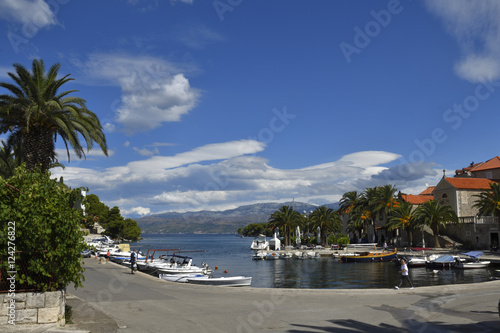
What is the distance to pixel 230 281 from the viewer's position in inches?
1264

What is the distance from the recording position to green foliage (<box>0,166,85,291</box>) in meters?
10.7

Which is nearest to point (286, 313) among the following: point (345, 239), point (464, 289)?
point (464, 289)

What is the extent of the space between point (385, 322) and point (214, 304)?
263 inches

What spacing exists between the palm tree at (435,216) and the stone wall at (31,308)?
6632 centimetres

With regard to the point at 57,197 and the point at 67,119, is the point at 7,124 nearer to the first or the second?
the point at 67,119

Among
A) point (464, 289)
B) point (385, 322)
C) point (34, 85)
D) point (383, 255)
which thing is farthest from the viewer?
point (383, 255)

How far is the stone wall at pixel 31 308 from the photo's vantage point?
35.2 ft

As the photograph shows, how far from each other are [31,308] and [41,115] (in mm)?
10016

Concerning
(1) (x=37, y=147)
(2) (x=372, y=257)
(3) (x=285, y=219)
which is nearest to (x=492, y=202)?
(2) (x=372, y=257)

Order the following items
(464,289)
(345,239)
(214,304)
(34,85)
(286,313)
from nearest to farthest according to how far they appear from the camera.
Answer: (286,313), (214,304), (34,85), (464,289), (345,239)

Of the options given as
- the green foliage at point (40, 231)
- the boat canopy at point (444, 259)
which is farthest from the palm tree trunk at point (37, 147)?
the boat canopy at point (444, 259)

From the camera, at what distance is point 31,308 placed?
35.9ft

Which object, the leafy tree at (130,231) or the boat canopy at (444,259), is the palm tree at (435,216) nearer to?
the boat canopy at (444,259)

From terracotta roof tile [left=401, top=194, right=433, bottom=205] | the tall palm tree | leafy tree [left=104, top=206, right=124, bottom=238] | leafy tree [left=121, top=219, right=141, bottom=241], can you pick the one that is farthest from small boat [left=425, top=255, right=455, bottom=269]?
leafy tree [left=121, top=219, right=141, bottom=241]
